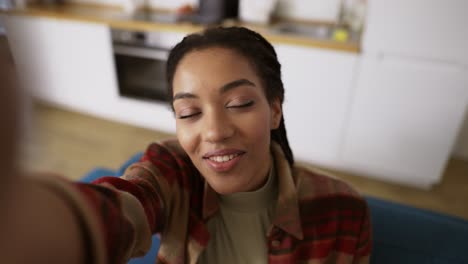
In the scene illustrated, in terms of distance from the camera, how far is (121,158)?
2572 millimetres

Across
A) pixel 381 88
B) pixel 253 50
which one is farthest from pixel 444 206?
pixel 253 50

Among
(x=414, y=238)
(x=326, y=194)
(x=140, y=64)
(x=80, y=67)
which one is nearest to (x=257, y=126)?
(x=326, y=194)

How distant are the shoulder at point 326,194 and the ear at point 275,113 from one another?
156 mm

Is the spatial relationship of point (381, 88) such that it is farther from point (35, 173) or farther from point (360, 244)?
point (35, 173)

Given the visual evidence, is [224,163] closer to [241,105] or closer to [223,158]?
[223,158]

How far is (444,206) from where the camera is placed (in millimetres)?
2121

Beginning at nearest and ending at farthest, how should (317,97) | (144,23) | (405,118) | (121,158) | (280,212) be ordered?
(280,212) → (405,118) → (317,97) → (144,23) → (121,158)

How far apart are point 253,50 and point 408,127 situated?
5.46 feet

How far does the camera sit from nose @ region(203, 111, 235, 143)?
2.20 feet

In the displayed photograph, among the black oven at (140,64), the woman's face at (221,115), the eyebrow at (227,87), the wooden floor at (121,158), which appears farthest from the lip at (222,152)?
the black oven at (140,64)

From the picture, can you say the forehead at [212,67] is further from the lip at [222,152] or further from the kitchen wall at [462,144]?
the kitchen wall at [462,144]

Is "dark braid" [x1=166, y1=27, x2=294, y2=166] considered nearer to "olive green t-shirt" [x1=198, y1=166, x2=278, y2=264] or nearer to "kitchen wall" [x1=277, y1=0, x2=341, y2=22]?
"olive green t-shirt" [x1=198, y1=166, x2=278, y2=264]

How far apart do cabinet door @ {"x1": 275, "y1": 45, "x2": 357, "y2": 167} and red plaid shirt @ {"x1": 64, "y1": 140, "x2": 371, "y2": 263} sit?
4.29 ft

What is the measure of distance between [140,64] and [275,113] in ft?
6.81
